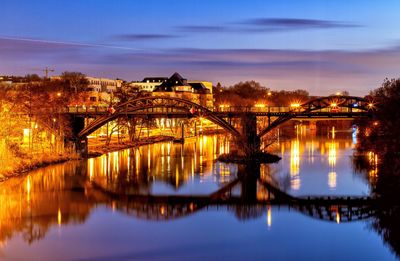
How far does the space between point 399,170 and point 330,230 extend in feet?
39.4

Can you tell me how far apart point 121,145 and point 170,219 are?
138ft

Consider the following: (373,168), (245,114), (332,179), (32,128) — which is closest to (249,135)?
(245,114)

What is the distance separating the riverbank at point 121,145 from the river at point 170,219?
11.6 m

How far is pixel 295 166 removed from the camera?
52.7 metres

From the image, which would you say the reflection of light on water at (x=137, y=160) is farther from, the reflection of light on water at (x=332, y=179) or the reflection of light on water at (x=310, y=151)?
the reflection of light on water at (x=310, y=151)

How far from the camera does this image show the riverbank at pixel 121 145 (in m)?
64.5

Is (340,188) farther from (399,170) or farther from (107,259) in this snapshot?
(107,259)

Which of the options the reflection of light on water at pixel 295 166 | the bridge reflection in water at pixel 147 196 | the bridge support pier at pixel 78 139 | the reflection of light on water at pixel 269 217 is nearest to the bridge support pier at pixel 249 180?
the bridge reflection in water at pixel 147 196

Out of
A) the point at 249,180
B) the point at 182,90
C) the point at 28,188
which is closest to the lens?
the point at 28,188

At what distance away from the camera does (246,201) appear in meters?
36.8

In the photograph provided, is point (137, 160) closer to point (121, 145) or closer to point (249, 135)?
point (249, 135)

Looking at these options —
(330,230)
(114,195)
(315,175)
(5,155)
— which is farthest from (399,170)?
(5,155)

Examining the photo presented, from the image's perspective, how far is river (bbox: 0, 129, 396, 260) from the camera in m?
26.0

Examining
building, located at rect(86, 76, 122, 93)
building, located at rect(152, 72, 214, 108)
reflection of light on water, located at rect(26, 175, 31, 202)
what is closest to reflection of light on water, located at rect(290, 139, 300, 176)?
reflection of light on water, located at rect(26, 175, 31, 202)
